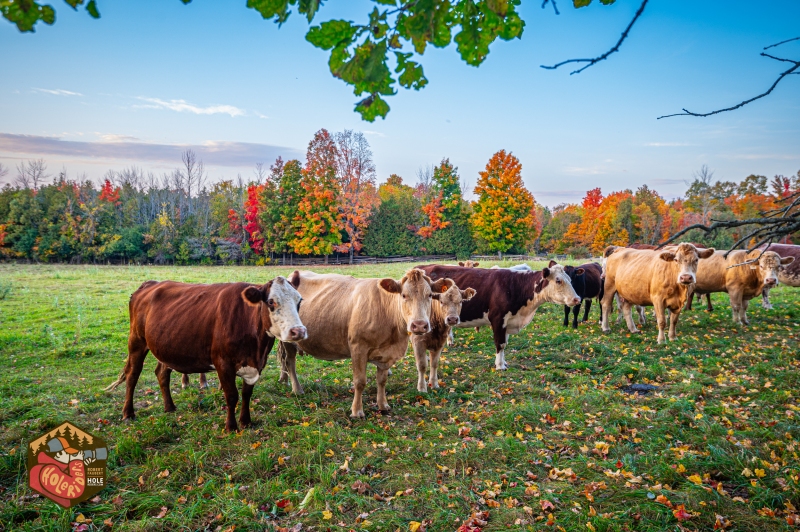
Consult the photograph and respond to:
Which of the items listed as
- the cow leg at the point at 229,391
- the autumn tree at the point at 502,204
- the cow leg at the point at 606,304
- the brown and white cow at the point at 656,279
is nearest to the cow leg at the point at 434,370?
the cow leg at the point at 229,391

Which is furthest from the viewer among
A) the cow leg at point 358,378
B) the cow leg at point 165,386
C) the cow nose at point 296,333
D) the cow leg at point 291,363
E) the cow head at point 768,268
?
the cow head at point 768,268

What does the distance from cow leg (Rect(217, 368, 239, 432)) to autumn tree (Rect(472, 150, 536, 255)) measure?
40606 millimetres

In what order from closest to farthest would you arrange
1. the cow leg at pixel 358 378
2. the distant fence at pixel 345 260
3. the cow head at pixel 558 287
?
the cow leg at pixel 358 378, the cow head at pixel 558 287, the distant fence at pixel 345 260

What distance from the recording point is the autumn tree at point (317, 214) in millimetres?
39562

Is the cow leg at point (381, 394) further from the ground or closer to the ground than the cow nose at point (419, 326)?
closer to the ground

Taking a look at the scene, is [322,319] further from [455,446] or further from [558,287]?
[558,287]

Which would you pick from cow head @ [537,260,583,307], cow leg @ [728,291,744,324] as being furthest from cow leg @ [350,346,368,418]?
cow leg @ [728,291,744,324]

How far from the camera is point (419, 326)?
18.5 ft

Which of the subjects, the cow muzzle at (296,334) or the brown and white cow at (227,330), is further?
the brown and white cow at (227,330)

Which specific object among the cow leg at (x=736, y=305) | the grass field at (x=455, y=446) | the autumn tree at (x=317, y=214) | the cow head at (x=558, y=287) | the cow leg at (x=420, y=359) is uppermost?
the autumn tree at (x=317, y=214)

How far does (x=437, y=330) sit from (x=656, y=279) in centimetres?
583

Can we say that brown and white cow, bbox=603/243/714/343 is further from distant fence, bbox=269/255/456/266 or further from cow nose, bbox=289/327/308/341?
distant fence, bbox=269/255/456/266

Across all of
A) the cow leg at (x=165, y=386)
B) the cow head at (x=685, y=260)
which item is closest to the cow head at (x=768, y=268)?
the cow head at (x=685, y=260)

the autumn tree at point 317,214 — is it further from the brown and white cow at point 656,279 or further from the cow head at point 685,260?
the cow head at point 685,260
